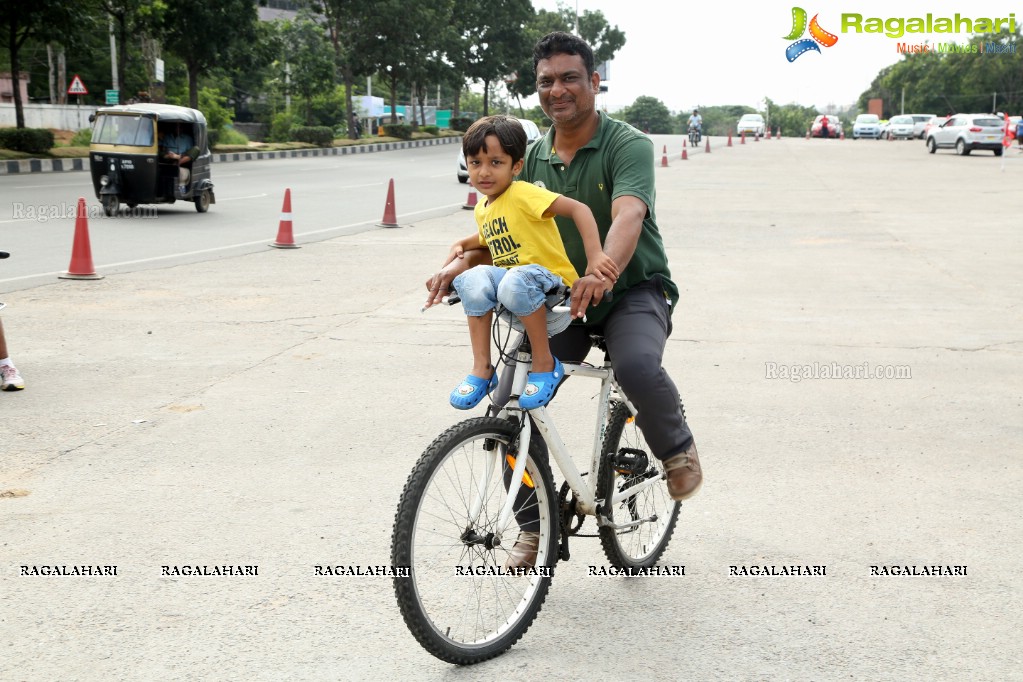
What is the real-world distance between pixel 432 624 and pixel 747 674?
3.06ft

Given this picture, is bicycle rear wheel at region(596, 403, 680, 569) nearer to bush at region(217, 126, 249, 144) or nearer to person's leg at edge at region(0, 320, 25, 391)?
person's leg at edge at region(0, 320, 25, 391)

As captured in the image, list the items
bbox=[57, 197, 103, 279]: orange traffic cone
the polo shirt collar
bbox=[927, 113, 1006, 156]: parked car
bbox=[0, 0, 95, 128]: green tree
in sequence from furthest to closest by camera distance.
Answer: bbox=[927, 113, 1006, 156]: parked car < bbox=[0, 0, 95, 128]: green tree < bbox=[57, 197, 103, 279]: orange traffic cone < the polo shirt collar

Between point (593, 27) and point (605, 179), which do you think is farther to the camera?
point (593, 27)

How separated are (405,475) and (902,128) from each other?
6356 cm

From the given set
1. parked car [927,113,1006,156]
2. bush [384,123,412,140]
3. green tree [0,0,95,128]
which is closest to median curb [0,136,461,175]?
bush [384,123,412,140]

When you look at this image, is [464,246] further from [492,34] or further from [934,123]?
[492,34]

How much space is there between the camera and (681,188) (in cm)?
2564

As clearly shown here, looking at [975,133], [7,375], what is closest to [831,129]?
[975,133]

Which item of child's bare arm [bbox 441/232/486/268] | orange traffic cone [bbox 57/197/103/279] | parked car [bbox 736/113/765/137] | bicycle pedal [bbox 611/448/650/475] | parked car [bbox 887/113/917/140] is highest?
parked car [bbox 736/113/765/137]

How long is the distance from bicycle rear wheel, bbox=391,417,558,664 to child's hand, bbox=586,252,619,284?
499 mm

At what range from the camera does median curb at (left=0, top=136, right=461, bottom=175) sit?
27.8 m

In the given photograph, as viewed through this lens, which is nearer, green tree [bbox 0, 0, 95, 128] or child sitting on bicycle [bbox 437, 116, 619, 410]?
child sitting on bicycle [bbox 437, 116, 619, 410]

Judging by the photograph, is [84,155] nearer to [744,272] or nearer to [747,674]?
[744,272]

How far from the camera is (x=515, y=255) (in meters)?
3.40
